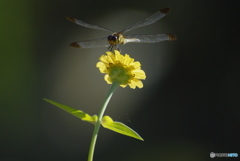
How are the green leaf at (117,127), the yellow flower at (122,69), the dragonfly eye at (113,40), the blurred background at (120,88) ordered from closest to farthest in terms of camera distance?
the green leaf at (117,127)
the yellow flower at (122,69)
the dragonfly eye at (113,40)
the blurred background at (120,88)

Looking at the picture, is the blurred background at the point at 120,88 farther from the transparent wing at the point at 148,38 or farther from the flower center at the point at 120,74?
the flower center at the point at 120,74

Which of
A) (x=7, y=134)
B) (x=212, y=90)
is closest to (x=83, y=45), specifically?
(x=7, y=134)

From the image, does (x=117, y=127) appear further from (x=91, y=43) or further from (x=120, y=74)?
(x=91, y=43)

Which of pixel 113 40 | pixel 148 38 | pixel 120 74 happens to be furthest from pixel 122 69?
pixel 148 38

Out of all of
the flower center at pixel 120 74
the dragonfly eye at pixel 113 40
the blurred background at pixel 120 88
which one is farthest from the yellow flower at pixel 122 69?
the blurred background at pixel 120 88

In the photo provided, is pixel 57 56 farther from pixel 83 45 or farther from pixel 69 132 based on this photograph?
pixel 83 45

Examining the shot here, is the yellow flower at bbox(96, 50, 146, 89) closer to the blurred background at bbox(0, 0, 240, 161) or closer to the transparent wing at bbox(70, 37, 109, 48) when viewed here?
the transparent wing at bbox(70, 37, 109, 48)
